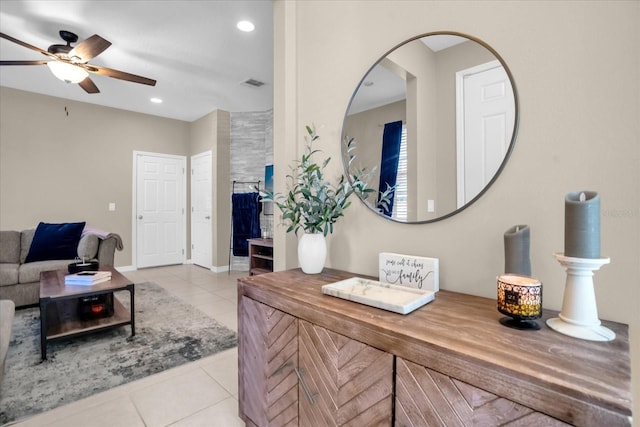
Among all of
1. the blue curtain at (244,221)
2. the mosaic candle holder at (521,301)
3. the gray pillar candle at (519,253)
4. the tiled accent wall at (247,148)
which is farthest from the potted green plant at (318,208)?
the tiled accent wall at (247,148)

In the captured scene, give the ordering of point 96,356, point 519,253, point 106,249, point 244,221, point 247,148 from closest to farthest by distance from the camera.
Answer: point 519,253 → point 96,356 → point 106,249 → point 244,221 → point 247,148

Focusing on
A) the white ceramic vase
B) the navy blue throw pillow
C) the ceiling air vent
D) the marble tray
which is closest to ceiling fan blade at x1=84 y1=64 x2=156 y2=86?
the ceiling air vent

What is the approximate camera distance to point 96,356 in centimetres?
230

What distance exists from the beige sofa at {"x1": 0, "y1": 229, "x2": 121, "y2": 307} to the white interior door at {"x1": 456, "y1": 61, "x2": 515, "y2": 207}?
4.03m

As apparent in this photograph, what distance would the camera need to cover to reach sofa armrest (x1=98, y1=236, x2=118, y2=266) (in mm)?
3746

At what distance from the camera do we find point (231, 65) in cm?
367

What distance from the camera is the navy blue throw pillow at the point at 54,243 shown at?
3.60 metres

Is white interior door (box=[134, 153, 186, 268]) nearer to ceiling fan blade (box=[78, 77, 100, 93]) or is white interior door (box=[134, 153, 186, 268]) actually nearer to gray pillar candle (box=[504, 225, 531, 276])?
ceiling fan blade (box=[78, 77, 100, 93])

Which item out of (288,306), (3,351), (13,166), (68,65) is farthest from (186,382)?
(13,166)

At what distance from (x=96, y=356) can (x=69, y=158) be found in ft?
12.6

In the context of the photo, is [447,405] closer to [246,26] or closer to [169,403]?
[169,403]

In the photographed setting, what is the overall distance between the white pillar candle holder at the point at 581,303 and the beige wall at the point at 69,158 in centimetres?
601

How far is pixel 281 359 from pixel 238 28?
2906 mm

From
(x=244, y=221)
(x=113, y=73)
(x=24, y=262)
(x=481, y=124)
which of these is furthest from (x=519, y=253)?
(x=24, y=262)
